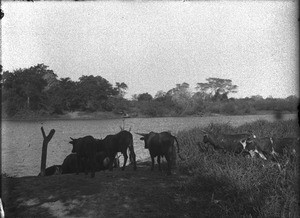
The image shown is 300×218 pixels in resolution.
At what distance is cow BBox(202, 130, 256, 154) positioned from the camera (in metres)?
9.31

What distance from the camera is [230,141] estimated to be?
9664mm

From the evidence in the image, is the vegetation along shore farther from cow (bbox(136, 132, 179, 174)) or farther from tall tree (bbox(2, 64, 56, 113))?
tall tree (bbox(2, 64, 56, 113))

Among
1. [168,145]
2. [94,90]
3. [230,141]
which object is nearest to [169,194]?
[168,145]

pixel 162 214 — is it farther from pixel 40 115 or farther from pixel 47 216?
pixel 40 115

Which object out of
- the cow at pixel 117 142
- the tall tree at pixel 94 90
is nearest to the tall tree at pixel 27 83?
the tall tree at pixel 94 90

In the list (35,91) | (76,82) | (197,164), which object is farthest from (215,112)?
(197,164)

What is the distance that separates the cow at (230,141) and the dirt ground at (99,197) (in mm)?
2164

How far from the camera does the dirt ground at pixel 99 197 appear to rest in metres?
5.99

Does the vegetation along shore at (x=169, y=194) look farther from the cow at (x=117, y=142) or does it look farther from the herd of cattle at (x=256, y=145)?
the cow at (x=117, y=142)

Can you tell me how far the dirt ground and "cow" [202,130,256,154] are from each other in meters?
2.16

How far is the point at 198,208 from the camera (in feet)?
20.4

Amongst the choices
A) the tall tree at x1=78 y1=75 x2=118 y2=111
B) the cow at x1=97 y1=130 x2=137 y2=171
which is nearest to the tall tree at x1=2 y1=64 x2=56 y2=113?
the tall tree at x1=78 y1=75 x2=118 y2=111

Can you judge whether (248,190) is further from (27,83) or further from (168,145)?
(27,83)

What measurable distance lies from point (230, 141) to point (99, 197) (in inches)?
197
